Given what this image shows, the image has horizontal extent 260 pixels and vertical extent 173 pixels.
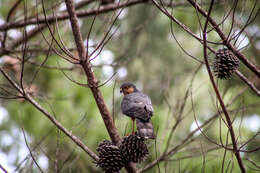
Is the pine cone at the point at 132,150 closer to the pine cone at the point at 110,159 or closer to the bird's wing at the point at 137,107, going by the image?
the pine cone at the point at 110,159

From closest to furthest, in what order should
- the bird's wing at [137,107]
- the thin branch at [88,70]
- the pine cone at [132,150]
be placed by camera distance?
the thin branch at [88,70]
the pine cone at [132,150]
the bird's wing at [137,107]

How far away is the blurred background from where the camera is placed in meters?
2.14

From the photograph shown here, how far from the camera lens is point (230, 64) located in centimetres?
206

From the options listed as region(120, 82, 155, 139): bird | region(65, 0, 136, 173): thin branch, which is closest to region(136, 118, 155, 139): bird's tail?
region(120, 82, 155, 139): bird

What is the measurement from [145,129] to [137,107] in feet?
1.08

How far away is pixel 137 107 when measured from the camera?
2504 millimetres

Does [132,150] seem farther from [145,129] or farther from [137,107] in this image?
[137,107]

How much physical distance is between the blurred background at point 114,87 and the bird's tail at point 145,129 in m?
0.10

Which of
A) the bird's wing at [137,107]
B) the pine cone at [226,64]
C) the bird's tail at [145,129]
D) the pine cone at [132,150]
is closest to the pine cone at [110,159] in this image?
the pine cone at [132,150]

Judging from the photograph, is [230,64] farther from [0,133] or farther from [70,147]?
[0,133]

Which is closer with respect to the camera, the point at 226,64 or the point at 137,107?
the point at 226,64

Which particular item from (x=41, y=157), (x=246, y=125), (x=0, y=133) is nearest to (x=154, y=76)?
(x=246, y=125)

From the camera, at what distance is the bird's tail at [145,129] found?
6.98ft

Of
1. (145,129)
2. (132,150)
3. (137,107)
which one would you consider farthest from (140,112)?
(132,150)
